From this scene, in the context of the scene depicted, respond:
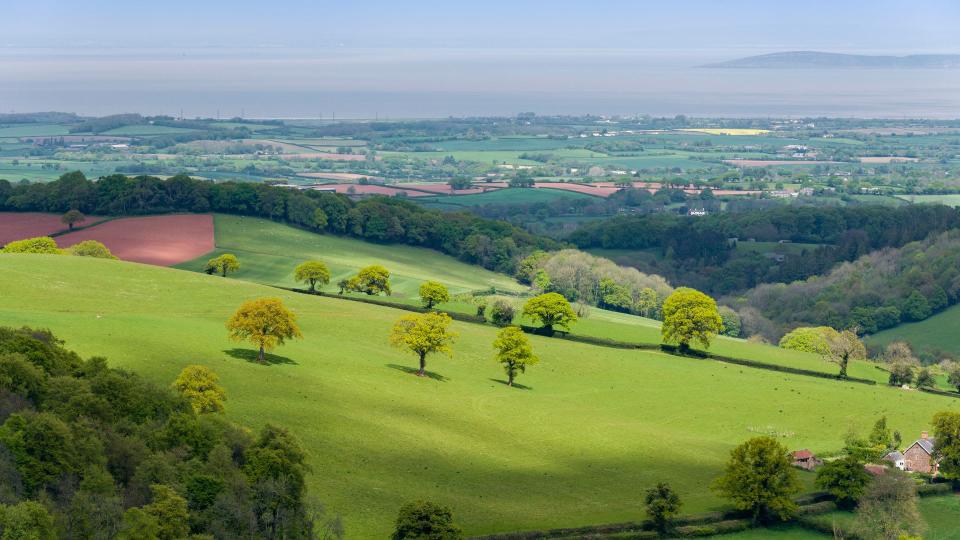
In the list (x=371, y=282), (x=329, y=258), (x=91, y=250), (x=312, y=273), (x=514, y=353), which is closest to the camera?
(x=514, y=353)

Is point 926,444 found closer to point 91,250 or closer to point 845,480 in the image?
point 845,480

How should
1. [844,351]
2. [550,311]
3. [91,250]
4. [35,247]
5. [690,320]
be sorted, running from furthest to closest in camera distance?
[91,250] < [35,247] < [550,311] < [690,320] < [844,351]

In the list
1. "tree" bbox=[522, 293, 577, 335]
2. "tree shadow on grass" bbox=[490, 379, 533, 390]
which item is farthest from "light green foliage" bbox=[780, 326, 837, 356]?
"tree shadow on grass" bbox=[490, 379, 533, 390]

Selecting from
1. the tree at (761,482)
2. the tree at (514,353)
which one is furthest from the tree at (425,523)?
the tree at (514,353)

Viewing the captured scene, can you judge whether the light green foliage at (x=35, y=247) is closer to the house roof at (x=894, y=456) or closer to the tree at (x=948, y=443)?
the house roof at (x=894, y=456)

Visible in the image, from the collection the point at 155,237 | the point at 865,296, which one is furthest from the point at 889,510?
the point at 865,296

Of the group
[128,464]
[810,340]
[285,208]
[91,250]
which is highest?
[128,464]
